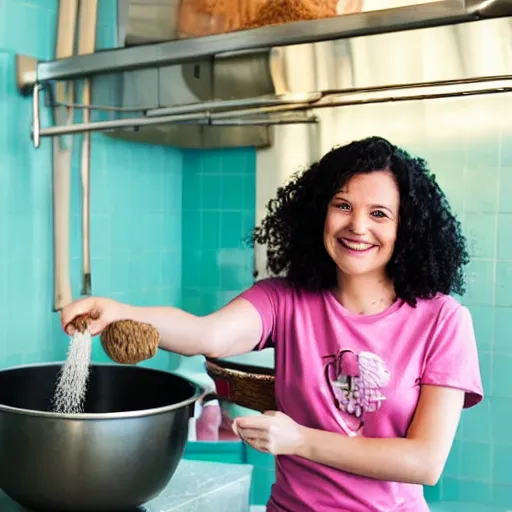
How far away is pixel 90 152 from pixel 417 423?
1.12 metres

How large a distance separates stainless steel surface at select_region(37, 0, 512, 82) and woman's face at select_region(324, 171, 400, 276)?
0.34m

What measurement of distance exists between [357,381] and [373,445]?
97 mm

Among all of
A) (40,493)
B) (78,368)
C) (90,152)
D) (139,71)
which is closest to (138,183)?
(90,152)

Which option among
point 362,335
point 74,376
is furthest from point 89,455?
point 362,335

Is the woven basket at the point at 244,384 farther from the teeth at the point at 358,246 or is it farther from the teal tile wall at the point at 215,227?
the teeth at the point at 358,246

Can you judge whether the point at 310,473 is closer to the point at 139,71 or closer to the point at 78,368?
the point at 78,368

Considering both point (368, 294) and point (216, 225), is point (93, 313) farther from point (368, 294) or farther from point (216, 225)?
point (216, 225)

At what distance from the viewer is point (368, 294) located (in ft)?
3.43

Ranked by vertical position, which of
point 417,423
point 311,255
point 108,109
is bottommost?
point 417,423

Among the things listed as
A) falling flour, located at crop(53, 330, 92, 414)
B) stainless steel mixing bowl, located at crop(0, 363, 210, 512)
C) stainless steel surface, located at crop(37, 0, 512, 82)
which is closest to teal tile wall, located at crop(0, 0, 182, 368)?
stainless steel surface, located at crop(37, 0, 512, 82)

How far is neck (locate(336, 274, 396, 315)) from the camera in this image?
104 centimetres

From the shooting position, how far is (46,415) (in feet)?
3.03

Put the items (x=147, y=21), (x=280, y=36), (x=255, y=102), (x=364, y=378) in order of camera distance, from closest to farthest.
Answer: (x=364, y=378), (x=280, y=36), (x=255, y=102), (x=147, y=21)

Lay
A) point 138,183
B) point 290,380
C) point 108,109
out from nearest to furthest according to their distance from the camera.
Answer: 1. point 290,380
2. point 108,109
3. point 138,183
